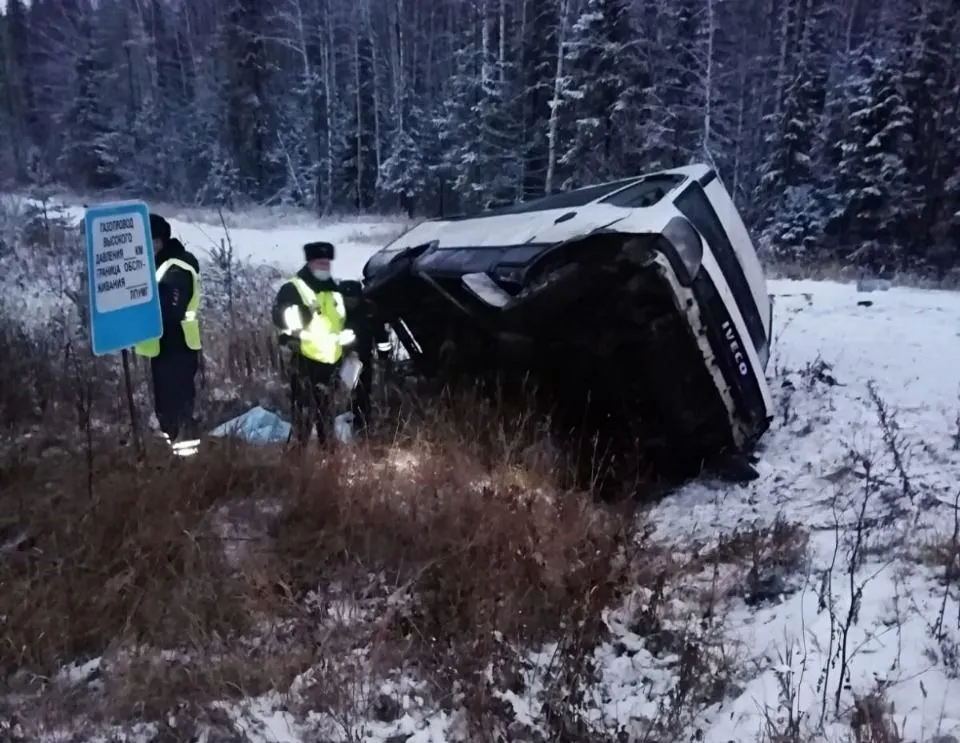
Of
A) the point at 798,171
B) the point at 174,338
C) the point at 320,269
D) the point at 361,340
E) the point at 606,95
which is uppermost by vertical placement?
the point at 606,95

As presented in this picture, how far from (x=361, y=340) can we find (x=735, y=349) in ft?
8.93

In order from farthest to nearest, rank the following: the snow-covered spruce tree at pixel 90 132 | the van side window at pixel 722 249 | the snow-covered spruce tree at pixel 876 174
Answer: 1. the snow-covered spruce tree at pixel 90 132
2. the snow-covered spruce tree at pixel 876 174
3. the van side window at pixel 722 249

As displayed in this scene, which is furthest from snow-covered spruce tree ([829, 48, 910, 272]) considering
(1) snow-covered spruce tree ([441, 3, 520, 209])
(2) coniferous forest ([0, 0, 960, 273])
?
(1) snow-covered spruce tree ([441, 3, 520, 209])

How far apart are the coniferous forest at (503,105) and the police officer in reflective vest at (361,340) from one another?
16.0m

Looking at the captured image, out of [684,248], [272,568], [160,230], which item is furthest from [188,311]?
[684,248]

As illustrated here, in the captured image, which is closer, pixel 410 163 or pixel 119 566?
pixel 119 566

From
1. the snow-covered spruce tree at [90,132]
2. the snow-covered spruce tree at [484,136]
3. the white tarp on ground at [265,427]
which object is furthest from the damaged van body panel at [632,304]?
the snow-covered spruce tree at [90,132]

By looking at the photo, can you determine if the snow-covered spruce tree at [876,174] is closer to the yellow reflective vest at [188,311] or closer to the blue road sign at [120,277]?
the yellow reflective vest at [188,311]

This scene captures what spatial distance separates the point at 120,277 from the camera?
4059 mm

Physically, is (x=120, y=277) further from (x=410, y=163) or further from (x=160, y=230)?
(x=410, y=163)

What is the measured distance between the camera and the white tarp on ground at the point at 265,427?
498 centimetres

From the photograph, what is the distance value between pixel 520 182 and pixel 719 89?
728cm

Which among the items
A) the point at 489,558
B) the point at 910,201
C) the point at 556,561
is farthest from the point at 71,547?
the point at 910,201

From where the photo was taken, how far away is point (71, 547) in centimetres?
340
